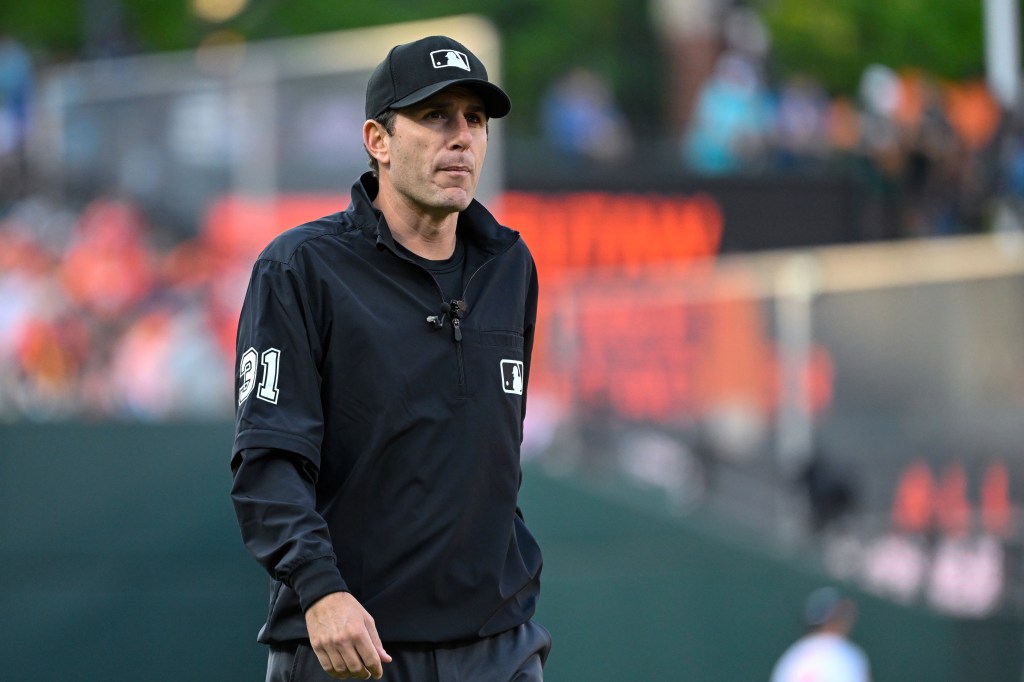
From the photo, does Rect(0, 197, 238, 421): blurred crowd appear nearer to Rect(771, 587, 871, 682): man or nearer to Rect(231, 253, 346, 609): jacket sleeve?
Rect(771, 587, 871, 682): man

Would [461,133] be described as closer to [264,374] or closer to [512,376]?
[512,376]

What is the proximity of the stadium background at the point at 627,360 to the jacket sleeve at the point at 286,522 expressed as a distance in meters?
5.43

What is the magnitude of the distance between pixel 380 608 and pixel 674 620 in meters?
7.23

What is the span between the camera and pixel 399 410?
12.1ft

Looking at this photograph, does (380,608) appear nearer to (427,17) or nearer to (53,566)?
(53,566)

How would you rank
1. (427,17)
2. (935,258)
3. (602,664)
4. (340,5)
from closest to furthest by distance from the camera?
(602,664), (935,258), (340,5), (427,17)

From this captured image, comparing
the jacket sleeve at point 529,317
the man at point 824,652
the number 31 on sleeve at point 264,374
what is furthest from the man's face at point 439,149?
the man at point 824,652

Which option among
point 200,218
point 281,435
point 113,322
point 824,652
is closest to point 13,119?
point 200,218

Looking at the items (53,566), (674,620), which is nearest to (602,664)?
(674,620)

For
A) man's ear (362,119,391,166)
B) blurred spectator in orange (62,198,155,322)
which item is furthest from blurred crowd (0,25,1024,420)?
man's ear (362,119,391,166)

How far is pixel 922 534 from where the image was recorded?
1294 centimetres

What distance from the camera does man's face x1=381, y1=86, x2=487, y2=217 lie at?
382 centimetres

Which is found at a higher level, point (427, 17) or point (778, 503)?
point (427, 17)

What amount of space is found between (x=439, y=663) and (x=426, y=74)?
1.25 m
